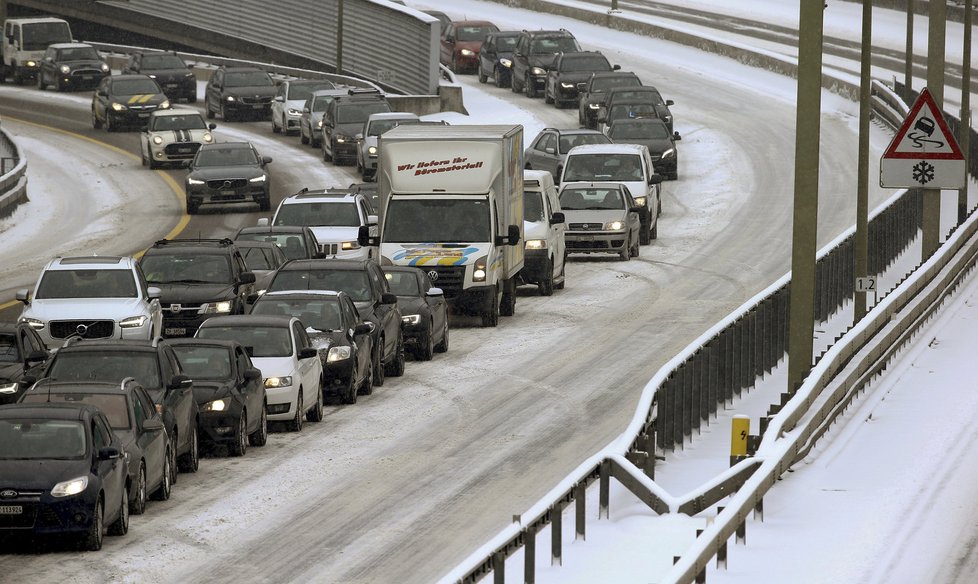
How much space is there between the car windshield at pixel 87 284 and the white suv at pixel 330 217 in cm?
808

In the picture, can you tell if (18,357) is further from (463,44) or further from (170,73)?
(463,44)

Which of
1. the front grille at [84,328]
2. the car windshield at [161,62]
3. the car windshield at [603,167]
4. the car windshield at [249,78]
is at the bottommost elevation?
the front grille at [84,328]

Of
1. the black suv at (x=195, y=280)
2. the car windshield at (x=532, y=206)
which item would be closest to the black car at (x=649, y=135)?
the car windshield at (x=532, y=206)

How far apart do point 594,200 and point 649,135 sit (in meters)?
11.4

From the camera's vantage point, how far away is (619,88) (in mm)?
57375

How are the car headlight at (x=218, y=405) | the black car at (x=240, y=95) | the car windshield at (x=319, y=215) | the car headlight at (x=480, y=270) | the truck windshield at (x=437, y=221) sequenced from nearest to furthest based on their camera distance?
1. the car headlight at (x=218, y=405)
2. the car headlight at (x=480, y=270)
3. the truck windshield at (x=437, y=221)
4. the car windshield at (x=319, y=215)
5. the black car at (x=240, y=95)

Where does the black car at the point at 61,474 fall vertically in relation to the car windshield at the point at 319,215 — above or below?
below

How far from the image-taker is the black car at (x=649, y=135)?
165 feet

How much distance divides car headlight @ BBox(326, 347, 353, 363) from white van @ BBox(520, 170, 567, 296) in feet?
33.9

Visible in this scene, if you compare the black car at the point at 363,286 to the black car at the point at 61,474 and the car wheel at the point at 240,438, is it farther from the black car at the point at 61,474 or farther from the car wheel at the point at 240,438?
the black car at the point at 61,474

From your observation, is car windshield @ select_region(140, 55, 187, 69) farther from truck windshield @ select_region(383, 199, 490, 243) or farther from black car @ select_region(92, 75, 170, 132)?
truck windshield @ select_region(383, 199, 490, 243)

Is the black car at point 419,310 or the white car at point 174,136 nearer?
the black car at point 419,310

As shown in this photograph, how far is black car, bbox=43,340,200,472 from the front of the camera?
19.8 m

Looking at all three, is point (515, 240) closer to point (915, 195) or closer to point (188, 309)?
point (188, 309)
